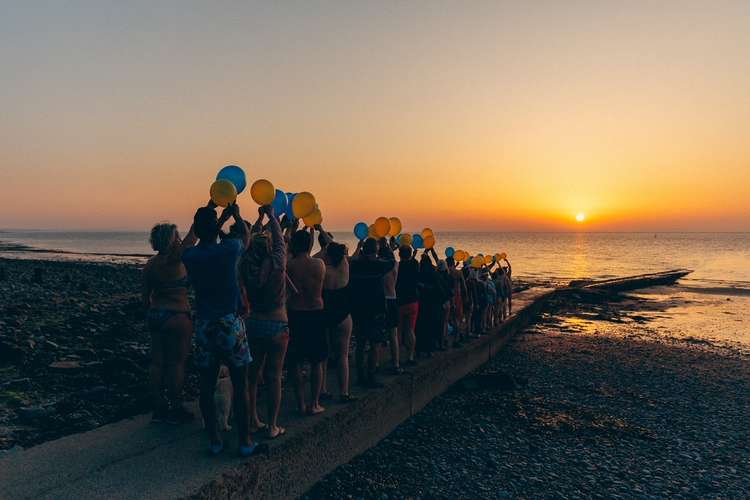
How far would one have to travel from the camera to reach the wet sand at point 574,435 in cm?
547

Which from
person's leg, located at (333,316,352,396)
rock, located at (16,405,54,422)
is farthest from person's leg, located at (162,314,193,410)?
rock, located at (16,405,54,422)

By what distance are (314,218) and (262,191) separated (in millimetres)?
973

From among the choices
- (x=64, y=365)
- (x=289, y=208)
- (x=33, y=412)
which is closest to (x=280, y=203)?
(x=289, y=208)

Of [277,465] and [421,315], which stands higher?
[421,315]

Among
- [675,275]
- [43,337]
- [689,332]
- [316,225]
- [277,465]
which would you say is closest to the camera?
[277,465]

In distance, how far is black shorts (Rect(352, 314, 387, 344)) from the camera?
20.5 feet

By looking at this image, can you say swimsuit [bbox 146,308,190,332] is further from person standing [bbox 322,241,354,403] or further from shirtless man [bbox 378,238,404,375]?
shirtless man [bbox 378,238,404,375]

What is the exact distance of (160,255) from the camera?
4648 millimetres

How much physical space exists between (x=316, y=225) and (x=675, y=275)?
144 feet

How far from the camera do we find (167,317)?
4.73 m

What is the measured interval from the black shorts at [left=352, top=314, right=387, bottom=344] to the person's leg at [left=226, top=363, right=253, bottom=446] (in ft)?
7.78

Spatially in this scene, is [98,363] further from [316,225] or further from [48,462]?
[316,225]

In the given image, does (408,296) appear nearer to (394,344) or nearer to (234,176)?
(394,344)

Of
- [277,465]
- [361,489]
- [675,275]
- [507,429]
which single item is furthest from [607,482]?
[675,275]
